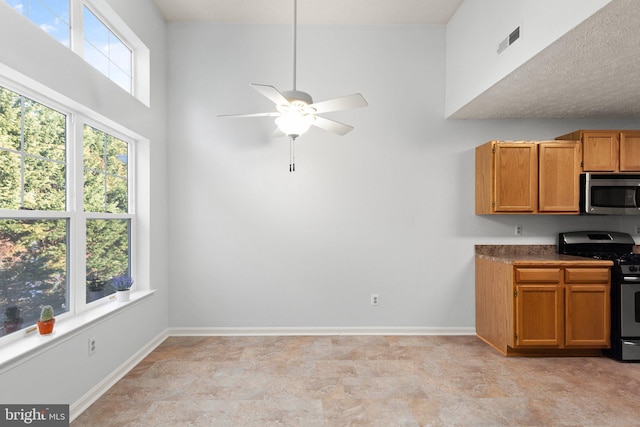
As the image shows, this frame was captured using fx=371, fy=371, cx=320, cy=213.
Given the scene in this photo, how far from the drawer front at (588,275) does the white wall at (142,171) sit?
13.0 ft

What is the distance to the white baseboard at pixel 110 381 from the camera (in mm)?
2412

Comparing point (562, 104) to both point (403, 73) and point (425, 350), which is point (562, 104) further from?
point (425, 350)

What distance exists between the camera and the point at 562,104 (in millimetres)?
3535

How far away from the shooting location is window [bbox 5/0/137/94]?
7.52ft

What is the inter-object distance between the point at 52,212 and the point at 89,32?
4.64 feet

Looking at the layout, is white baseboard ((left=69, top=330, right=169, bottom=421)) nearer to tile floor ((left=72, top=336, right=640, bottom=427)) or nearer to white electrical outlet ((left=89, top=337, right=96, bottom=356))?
tile floor ((left=72, top=336, right=640, bottom=427))

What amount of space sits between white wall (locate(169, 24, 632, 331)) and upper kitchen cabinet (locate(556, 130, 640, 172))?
39 centimetres

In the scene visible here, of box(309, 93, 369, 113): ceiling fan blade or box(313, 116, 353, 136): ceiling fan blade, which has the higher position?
box(309, 93, 369, 113): ceiling fan blade

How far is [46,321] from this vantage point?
2.21m

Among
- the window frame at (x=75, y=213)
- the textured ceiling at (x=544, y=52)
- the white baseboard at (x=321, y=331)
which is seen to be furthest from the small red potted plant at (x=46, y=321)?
the textured ceiling at (x=544, y=52)

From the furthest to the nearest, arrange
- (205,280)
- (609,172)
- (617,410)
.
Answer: (205,280), (609,172), (617,410)

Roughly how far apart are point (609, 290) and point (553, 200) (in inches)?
37.6

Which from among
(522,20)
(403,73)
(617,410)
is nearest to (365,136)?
(403,73)

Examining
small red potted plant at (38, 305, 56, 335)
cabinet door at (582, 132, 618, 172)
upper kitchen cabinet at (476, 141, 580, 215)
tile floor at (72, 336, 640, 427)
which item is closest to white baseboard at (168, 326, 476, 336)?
tile floor at (72, 336, 640, 427)
